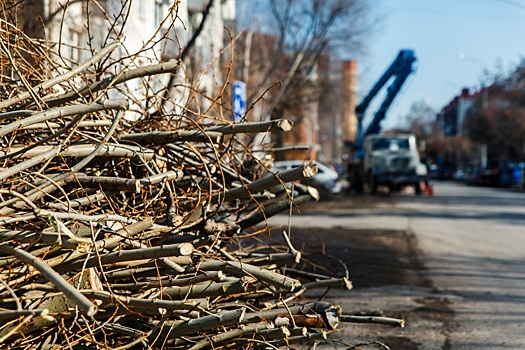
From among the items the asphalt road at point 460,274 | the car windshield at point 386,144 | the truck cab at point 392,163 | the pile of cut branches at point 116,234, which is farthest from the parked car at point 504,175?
the pile of cut branches at point 116,234

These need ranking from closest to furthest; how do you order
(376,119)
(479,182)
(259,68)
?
1. (259,68)
2. (376,119)
3. (479,182)

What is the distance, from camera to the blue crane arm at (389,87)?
33.0m

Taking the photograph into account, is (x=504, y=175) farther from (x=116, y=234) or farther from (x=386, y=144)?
(x=116, y=234)

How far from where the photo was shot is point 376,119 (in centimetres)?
3634

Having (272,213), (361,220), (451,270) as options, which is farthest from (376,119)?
(272,213)

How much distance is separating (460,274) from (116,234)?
736 cm

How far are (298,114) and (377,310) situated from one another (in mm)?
39024

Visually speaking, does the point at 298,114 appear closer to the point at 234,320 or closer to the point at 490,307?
the point at 490,307

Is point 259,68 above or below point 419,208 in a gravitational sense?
above

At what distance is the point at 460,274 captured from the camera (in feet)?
34.5

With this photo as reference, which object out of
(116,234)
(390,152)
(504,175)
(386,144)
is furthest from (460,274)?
(504,175)

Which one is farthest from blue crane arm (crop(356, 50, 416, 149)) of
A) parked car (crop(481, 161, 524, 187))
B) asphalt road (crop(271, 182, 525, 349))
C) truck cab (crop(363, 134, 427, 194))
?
parked car (crop(481, 161, 524, 187))

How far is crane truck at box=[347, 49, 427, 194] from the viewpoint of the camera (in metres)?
33.5

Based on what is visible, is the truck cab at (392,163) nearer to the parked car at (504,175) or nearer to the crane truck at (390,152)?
the crane truck at (390,152)
